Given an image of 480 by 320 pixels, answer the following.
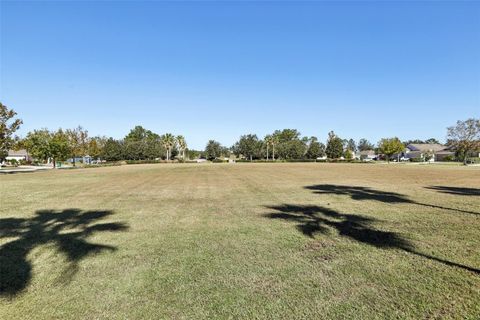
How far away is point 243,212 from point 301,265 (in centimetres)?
463

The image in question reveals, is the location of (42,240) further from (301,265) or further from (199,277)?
(301,265)

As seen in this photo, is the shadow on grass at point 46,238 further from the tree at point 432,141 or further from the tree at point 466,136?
→ the tree at point 432,141

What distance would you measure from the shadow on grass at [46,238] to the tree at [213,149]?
110 metres

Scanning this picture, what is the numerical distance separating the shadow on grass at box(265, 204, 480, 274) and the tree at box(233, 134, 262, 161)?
96.7 meters

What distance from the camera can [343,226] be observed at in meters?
7.46

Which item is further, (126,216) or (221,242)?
(126,216)

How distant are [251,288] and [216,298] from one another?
21.8 inches

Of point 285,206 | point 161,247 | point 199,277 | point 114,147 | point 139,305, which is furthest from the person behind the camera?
point 114,147

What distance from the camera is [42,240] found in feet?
21.0

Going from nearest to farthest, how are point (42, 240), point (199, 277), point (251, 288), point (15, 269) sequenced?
1. point (251, 288)
2. point (199, 277)
3. point (15, 269)
4. point (42, 240)

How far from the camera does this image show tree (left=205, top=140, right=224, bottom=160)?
393 ft

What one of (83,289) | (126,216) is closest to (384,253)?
(83,289)

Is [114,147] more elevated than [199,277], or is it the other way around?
[114,147]

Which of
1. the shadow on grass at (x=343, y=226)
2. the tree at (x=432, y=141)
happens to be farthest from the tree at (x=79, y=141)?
the tree at (x=432, y=141)
